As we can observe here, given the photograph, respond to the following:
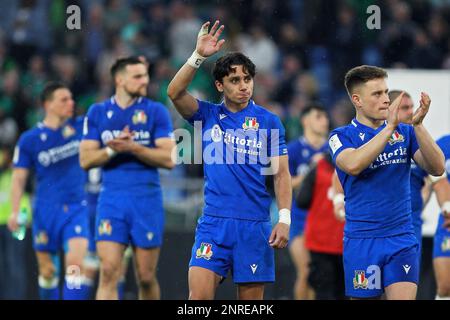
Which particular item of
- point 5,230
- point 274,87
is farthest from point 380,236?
point 274,87

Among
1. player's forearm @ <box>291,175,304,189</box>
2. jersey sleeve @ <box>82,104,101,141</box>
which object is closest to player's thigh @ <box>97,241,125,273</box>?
jersey sleeve @ <box>82,104,101,141</box>

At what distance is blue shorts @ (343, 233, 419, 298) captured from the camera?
25.5 ft

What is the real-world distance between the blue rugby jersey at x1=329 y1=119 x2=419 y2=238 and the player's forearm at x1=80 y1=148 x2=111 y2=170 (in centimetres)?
302

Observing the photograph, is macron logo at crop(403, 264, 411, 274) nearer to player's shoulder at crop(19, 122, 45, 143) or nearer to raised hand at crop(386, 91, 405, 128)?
raised hand at crop(386, 91, 405, 128)

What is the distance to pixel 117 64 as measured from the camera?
10.7 metres

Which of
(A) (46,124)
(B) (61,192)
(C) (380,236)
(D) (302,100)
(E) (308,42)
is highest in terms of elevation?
(E) (308,42)

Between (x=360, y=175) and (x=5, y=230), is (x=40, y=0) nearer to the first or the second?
(x=5, y=230)

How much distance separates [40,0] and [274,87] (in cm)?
448

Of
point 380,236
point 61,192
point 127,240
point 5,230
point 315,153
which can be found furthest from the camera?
point 5,230

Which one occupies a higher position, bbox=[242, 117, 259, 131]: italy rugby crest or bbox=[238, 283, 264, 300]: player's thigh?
bbox=[242, 117, 259, 131]: italy rugby crest

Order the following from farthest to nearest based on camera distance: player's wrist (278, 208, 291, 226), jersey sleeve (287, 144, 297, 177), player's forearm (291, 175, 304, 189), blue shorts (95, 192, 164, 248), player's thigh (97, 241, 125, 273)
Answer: jersey sleeve (287, 144, 297, 177) < player's forearm (291, 175, 304, 189) < blue shorts (95, 192, 164, 248) < player's thigh (97, 241, 125, 273) < player's wrist (278, 208, 291, 226)

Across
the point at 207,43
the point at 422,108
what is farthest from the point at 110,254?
the point at 422,108

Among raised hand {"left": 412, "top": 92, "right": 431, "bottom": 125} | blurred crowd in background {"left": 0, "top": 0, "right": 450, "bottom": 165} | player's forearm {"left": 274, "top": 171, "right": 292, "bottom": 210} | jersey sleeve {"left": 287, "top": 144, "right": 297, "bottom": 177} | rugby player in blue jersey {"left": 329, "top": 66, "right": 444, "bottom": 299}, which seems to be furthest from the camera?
blurred crowd in background {"left": 0, "top": 0, "right": 450, "bottom": 165}

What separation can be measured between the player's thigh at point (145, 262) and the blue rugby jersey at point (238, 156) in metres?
2.31
